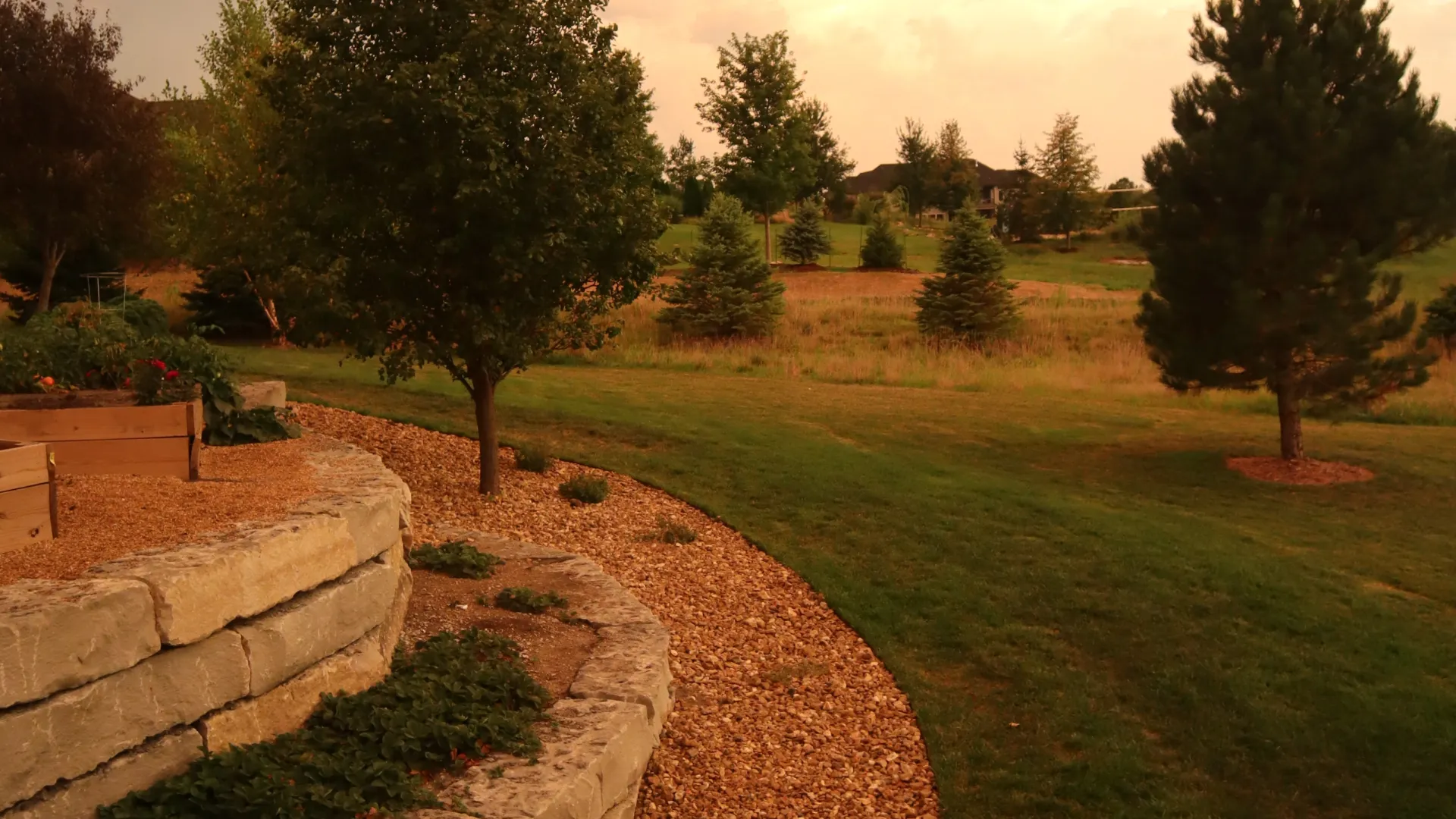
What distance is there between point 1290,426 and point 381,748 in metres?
10.3

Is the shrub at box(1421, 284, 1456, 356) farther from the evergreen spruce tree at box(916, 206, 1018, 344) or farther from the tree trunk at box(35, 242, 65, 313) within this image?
the tree trunk at box(35, 242, 65, 313)

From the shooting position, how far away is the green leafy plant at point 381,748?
10.4 ft

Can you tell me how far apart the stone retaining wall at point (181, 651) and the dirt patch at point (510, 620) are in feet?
2.29

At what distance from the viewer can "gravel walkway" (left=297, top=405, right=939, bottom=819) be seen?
5105mm

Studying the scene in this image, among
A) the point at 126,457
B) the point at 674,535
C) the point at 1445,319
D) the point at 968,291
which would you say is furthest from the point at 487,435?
the point at 1445,319

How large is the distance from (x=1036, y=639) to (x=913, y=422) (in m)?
6.73

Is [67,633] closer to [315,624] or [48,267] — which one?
[315,624]

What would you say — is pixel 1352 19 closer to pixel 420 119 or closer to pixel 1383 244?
pixel 1383 244

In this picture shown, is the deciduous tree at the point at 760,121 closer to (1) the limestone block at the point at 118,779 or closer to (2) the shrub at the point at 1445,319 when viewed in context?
(2) the shrub at the point at 1445,319

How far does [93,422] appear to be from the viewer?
179 inches

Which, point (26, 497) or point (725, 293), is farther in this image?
point (725, 293)

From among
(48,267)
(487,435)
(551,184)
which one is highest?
(551,184)

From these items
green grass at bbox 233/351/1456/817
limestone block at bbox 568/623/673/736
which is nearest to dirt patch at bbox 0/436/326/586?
limestone block at bbox 568/623/673/736

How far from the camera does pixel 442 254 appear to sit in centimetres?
804
